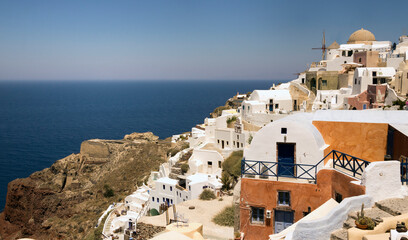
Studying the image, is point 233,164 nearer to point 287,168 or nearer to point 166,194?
point 166,194

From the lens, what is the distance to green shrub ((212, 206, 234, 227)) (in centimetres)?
2143

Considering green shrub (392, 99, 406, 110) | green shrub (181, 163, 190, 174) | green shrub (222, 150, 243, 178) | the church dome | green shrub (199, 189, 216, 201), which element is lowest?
green shrub (199, 189, 216, 201)

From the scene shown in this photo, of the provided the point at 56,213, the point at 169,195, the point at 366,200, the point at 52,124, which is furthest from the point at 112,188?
the point at 52,124

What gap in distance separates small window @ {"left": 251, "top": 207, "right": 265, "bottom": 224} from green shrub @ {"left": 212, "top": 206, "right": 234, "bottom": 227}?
8873 mm

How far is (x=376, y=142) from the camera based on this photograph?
41.6 feet

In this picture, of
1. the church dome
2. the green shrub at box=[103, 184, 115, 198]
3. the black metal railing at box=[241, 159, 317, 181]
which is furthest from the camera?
the church dome

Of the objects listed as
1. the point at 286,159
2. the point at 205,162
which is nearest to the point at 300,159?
the point at 286,159

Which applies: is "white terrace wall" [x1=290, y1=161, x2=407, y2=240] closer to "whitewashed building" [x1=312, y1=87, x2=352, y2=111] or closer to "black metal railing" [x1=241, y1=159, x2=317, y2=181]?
"black metal railing" [x1=241, y1=159, x2=317, y2=181]

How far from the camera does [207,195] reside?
1078 inches

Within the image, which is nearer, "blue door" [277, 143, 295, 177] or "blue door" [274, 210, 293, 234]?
"blue door" [274, 210, 293, 234]

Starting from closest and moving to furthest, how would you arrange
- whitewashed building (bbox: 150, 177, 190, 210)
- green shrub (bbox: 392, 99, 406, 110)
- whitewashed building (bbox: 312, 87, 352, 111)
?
green shrub (bbox: 392, 99, 406, 110)
whitewashed building (bbox: 150, 177, 190, 210)
whitewashed building (bbox: 312, 87, 352, 111)

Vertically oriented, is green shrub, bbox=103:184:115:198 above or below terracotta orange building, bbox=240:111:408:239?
below

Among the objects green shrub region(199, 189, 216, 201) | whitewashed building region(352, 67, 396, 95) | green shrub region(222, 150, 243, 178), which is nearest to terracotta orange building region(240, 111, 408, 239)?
green shrub region(199, 189, 216, 201)

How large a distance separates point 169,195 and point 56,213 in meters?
20.0
